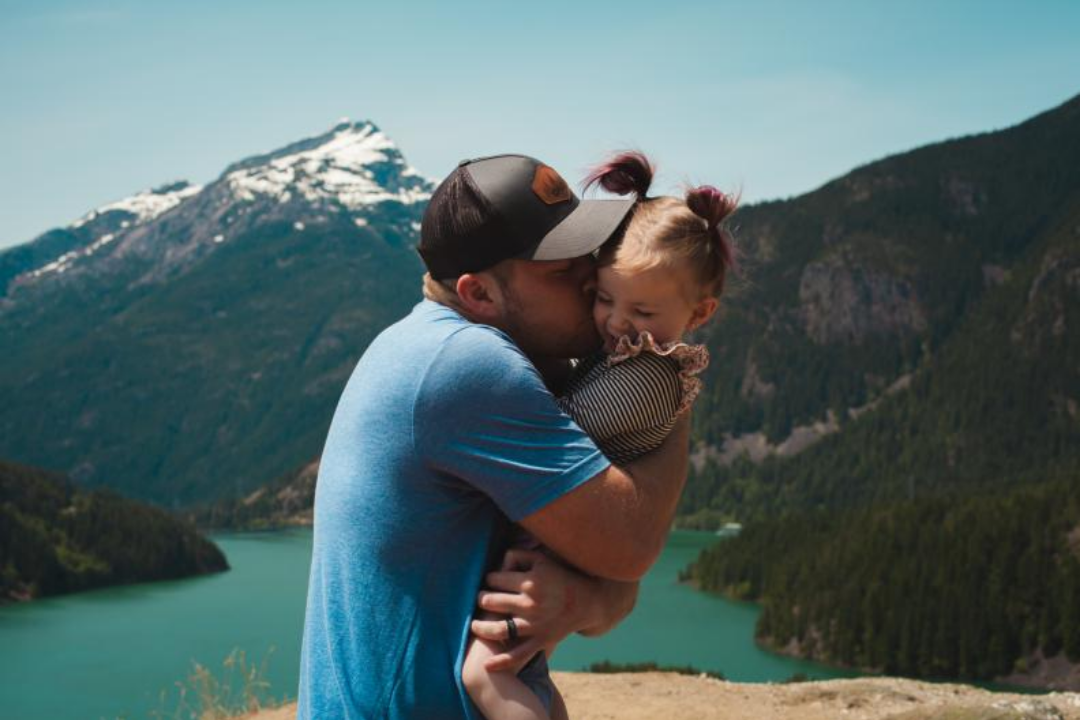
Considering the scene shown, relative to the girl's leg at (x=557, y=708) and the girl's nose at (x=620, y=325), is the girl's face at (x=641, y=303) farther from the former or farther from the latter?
the girl's leg at (x=557, y=708)

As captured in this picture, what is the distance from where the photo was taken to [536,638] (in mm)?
3207

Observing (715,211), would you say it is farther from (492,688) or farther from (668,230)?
(492,688)

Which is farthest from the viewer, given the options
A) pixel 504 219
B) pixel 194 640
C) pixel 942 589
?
pixel 942 589

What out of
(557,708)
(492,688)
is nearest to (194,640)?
(557,708)

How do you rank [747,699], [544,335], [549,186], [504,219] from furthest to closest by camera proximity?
[747,699] < [544,335] < [549,186] < [504,219]

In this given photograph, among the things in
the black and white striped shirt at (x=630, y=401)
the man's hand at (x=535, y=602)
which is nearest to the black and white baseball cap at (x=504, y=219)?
the black and white striped shirt at (x=630, y=401)

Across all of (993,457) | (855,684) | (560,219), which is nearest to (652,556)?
(560,219)

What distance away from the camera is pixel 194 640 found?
283 feet

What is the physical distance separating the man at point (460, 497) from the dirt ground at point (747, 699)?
888 centimetres

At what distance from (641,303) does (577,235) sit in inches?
14.9

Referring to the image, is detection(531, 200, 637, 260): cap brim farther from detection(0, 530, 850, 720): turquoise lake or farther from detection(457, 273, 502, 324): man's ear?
detection(0, 530, 850, 720): turquoise lake

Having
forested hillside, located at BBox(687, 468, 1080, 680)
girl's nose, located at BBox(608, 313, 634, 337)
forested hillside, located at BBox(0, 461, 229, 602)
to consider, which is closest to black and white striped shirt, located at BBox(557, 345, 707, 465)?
girl's nose, located at BBox(608, 313, 634, 337)

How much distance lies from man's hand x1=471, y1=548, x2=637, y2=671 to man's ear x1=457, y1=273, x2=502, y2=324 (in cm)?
70

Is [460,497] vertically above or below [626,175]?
below
